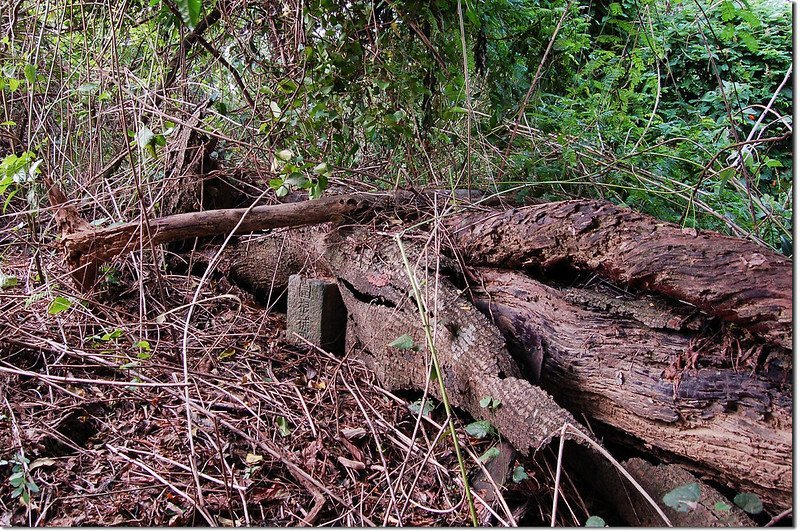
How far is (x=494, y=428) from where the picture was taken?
1.83 meters

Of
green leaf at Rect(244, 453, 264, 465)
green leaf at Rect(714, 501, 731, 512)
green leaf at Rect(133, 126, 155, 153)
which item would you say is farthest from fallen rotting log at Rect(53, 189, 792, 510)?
green leaf at Rect(244, 453, 264, 465)

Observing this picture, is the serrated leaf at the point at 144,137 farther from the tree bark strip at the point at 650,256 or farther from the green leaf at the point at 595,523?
the green leaf at the point at 595,523

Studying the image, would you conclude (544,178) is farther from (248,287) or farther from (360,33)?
(248,287)

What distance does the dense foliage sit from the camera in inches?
104

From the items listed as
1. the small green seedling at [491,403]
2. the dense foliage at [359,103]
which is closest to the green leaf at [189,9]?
the dense foliage at [359,103]

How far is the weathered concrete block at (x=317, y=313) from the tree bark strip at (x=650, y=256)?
634 millimetres

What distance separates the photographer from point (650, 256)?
5.80 feet

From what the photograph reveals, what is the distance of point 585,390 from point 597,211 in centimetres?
59

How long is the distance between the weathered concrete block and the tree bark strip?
2.08ft

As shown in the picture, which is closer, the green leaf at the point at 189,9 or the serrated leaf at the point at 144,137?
the green leaf at the point at 189,9

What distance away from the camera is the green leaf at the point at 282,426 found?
1.97 m

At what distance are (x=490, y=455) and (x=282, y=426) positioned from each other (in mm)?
722

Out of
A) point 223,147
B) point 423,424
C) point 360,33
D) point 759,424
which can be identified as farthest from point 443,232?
point 223,147

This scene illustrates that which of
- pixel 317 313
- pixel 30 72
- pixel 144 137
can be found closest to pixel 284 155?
pixel 144 137
